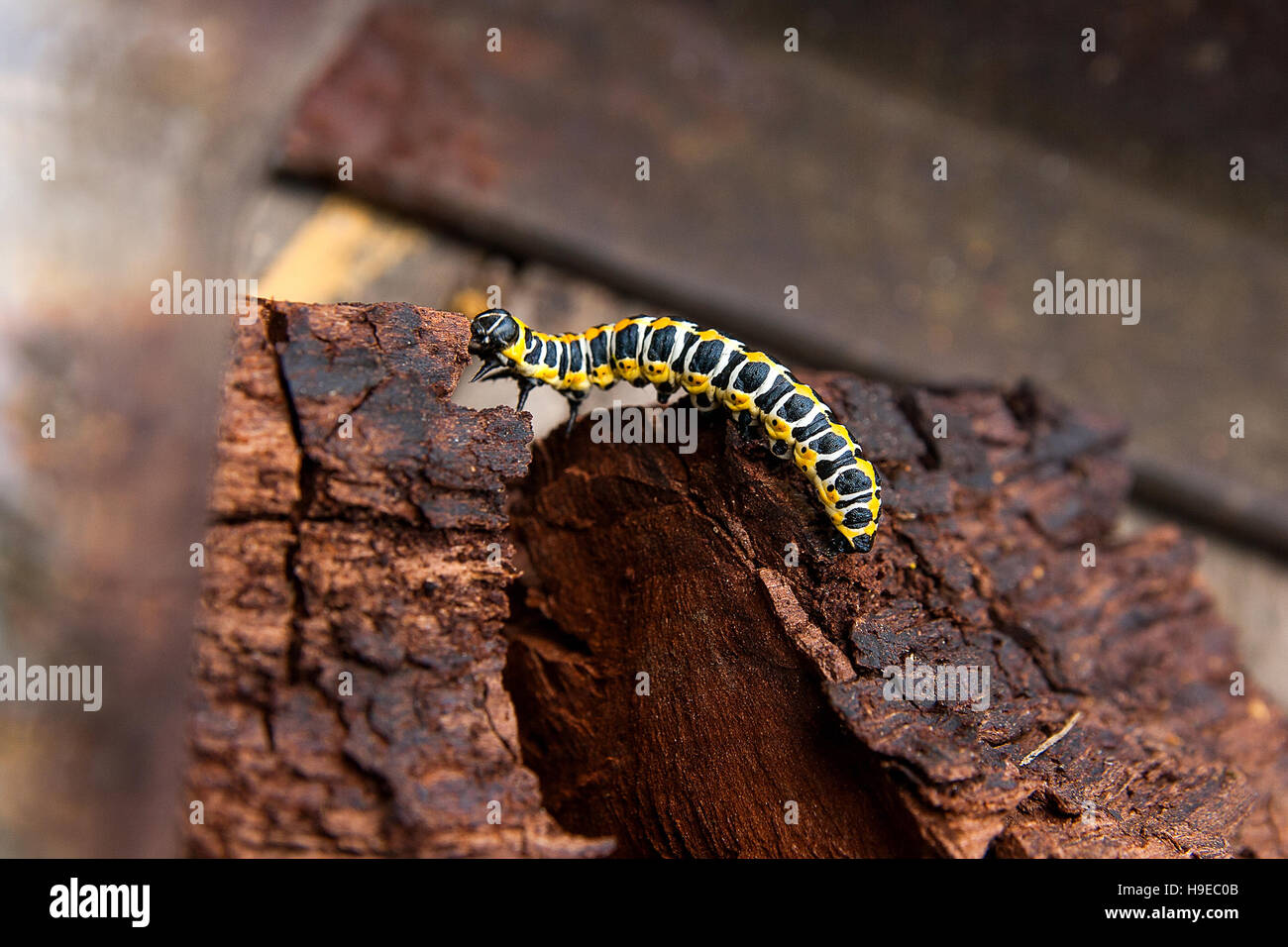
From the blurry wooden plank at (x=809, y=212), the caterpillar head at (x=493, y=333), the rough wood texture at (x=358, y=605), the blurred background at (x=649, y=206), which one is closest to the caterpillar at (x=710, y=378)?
the caterpillar head at (x=493, y=333)

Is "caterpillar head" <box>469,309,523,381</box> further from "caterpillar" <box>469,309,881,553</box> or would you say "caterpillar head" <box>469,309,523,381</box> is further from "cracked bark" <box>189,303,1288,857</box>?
"cracked bark" <box>189,303,1288,857</box>

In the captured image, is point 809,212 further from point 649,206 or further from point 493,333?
point 493,333

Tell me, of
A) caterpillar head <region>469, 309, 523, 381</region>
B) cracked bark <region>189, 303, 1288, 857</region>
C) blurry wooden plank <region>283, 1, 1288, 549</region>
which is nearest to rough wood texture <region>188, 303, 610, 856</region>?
cracked bark <region>189, 303, 1288, 857</region>

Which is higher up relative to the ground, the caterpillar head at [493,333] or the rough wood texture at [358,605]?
the caterpillar head at [493,333]

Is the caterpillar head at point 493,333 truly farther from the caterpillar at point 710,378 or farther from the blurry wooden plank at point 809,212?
the blurry wooden plank at point 809,212

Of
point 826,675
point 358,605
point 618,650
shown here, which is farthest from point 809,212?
point 358,605

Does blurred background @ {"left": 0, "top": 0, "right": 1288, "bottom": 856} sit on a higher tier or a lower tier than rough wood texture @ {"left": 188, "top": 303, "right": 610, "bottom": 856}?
higher

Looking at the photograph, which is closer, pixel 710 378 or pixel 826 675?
pixel 826 675
